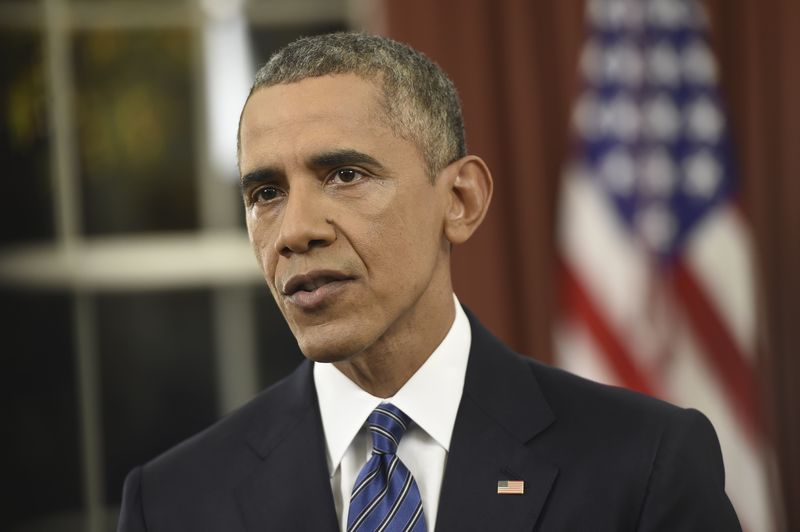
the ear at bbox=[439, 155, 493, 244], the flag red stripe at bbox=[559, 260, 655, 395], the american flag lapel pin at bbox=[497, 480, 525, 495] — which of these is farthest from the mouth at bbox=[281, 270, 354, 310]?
the flag red stripe at bbox=[559, 260, 655, 395]

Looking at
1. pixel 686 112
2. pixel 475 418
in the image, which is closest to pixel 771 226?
pixel 686 112

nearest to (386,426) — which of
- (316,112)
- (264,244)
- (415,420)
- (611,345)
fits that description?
(415,420)

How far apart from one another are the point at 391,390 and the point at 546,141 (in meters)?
2.12

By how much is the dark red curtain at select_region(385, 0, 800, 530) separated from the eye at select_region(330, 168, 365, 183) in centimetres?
204

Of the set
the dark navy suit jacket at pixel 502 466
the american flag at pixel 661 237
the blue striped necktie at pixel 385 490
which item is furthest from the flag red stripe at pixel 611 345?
the blue striped necktie at pixel 385 490

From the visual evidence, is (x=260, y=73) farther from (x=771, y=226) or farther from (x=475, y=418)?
(x=771, y=226)

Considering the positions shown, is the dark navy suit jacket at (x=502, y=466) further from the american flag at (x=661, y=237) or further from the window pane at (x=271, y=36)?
the window pane at (x=271, y=36)

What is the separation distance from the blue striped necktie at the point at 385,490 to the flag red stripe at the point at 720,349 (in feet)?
6.93

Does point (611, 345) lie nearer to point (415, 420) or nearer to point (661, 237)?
point (661, 237)

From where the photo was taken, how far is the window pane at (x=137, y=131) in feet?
12.9

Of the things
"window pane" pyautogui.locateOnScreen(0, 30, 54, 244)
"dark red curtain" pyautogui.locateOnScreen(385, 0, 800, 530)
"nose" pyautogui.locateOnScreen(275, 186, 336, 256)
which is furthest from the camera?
"window pane" pyautogui.locateOnScreen(0, 30, 54, 244)

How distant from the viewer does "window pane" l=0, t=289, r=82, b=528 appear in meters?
3.59

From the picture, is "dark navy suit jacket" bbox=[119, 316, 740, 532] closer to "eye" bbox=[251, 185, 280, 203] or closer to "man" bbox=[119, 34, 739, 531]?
"man" bbox=[119, 34, 739, 531]

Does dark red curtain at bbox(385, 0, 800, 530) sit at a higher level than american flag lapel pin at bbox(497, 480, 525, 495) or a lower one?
higher
